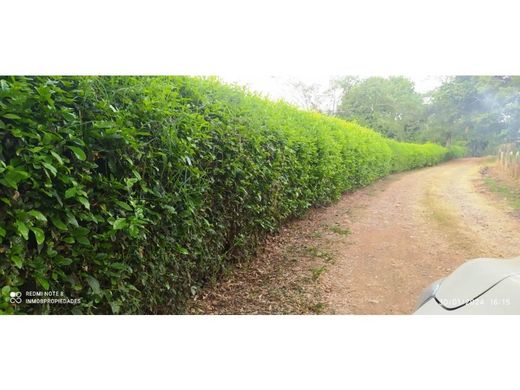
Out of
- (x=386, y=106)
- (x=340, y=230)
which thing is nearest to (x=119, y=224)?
(x=340, y=230)

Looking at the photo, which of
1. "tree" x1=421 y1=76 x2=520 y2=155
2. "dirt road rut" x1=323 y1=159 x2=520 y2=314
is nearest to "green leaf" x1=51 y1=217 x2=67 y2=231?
"dirt road rut" x1=323 y1=159 x2=520 y2=314

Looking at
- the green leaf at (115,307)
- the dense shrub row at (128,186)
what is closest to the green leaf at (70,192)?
the dense shrub row at (128,186)

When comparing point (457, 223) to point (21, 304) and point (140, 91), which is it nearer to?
point (140, 91)

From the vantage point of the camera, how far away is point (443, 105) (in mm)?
2039

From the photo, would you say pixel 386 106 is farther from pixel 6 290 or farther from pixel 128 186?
pixel 6 290

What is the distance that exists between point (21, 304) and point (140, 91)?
38.0 inches

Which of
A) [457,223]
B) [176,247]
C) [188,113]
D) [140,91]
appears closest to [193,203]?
[176,247]

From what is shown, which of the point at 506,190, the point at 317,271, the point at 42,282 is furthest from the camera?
the point at 317,271

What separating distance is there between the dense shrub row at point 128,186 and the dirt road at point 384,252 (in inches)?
7.4

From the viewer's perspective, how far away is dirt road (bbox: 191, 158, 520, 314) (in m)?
1.84

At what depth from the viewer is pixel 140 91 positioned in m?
1.62

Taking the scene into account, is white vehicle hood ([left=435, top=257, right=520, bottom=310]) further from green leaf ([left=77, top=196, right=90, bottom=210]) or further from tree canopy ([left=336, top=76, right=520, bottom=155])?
green leaf ([left=77, top=196, right=90, bottom=210])

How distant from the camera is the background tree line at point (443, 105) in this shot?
1906 mm

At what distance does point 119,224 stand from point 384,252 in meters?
1.42
